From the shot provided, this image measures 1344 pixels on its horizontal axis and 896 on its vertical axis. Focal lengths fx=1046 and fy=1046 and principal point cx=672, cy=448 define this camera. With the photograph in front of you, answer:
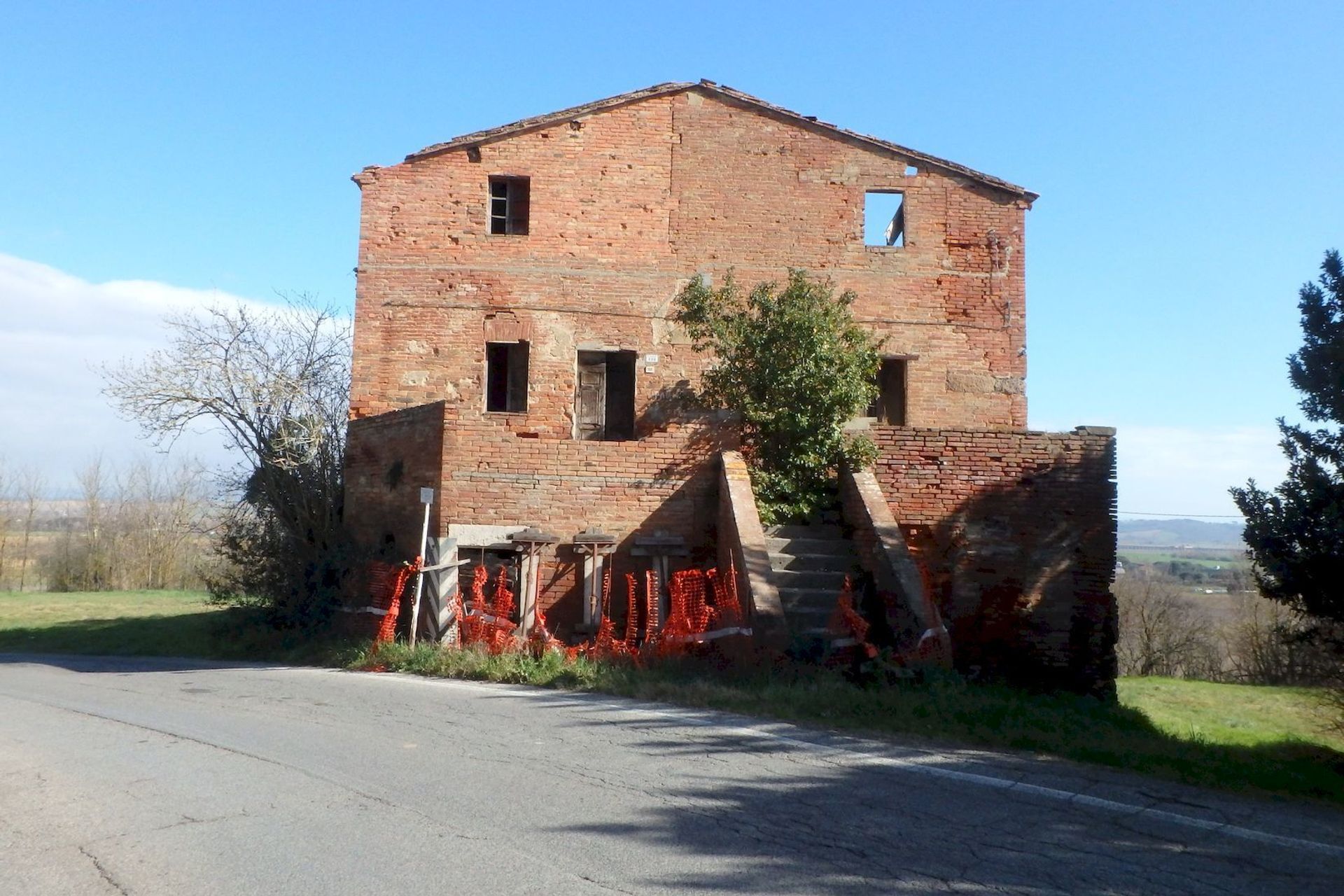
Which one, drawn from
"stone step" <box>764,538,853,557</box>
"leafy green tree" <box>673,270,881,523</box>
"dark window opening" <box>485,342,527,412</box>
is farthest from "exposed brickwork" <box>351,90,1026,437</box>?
"stone step" <box>764,538,853,557</box>

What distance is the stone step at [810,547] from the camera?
548 inches

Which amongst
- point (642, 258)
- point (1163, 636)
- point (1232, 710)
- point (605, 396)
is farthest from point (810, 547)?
point (1163, 636)

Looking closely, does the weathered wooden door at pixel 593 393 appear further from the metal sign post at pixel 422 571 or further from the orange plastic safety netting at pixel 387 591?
the metal sign post at pixel 422 571

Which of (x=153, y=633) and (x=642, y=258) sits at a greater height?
(x=642, y=258)

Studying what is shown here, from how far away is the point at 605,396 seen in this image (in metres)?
19.4

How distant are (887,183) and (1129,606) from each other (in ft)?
71.5

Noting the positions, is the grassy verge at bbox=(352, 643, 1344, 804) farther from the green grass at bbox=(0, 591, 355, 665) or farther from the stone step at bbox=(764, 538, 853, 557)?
the green grass at bbox=(0, 591, 355, 665)

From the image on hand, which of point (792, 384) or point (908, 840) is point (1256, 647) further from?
point (908, 840)

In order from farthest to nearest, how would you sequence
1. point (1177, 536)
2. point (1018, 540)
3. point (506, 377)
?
point (1177, 536) < point (506, 377) < point (1018, 540)

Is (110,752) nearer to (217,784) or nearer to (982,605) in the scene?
(217,784)

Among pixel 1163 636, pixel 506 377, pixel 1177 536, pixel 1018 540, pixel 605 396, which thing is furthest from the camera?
pixel 1177 536

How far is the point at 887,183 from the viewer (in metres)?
19.7

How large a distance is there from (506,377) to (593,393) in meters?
1.73

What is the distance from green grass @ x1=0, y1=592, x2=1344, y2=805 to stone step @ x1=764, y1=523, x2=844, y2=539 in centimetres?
354
